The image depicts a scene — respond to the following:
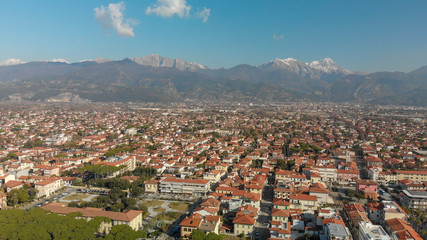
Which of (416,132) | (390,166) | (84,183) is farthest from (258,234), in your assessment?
(416,132)

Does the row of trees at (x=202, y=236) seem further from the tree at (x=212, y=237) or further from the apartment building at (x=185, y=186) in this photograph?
the apartment building at (x=185, y=186)

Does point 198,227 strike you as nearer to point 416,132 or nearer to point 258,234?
point 258,234

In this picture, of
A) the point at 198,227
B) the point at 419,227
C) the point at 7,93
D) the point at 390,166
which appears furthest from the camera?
the point at 7,93

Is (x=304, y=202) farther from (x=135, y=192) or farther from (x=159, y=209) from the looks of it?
(x=135, y=192)

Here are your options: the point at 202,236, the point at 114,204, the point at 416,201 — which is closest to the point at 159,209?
the point at 114,204

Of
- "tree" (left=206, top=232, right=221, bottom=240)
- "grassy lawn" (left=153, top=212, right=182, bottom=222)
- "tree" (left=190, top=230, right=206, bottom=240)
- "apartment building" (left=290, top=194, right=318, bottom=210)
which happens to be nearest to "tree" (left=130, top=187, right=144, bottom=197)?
"grassy lawn" (left=153, top=212, right=182, bottom=222)

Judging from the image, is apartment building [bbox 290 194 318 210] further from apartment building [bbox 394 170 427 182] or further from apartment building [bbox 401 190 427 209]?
apartment building [bbox 394 170 427 182]

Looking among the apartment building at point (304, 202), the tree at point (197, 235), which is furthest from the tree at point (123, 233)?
the apartment building at point (304, 202)
